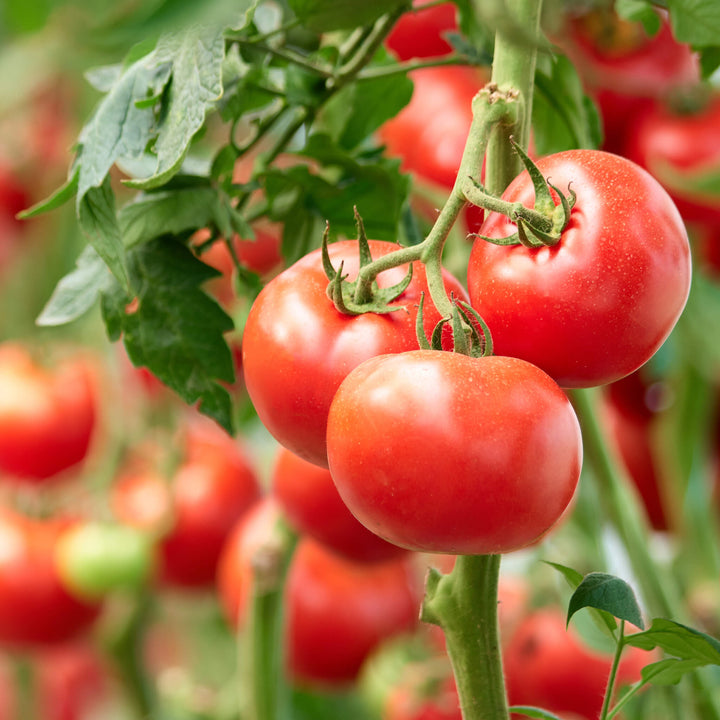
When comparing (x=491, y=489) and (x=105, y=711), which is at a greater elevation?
(x=491, y=489)

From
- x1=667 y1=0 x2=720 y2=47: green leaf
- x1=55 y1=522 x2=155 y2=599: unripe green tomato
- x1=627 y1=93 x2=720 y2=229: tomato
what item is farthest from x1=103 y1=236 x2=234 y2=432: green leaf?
x1=55 y1=522 x2=155 y2=599: unripe green tomato

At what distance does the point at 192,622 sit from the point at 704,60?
1.18 meters

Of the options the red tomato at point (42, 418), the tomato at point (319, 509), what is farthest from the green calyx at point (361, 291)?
the red tomato at point (42, 418)

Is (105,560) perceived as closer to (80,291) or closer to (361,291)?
(80,291)

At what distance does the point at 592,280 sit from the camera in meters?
0.32

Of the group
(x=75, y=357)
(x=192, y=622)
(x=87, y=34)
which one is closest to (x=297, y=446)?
(x=87, y=34)

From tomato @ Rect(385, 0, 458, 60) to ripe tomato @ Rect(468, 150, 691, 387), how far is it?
40cm

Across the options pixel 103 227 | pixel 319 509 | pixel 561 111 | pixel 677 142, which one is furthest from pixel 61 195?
pixel 677 142

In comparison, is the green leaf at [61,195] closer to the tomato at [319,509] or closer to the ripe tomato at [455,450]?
the ripe tomato at [455,450]

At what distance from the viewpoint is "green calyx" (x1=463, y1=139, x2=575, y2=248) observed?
1.03ft

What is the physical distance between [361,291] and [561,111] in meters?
0.20

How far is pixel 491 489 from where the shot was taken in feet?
0.98

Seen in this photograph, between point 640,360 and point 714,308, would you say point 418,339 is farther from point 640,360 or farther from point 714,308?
point 714,308

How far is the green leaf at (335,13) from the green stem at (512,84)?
60mm
